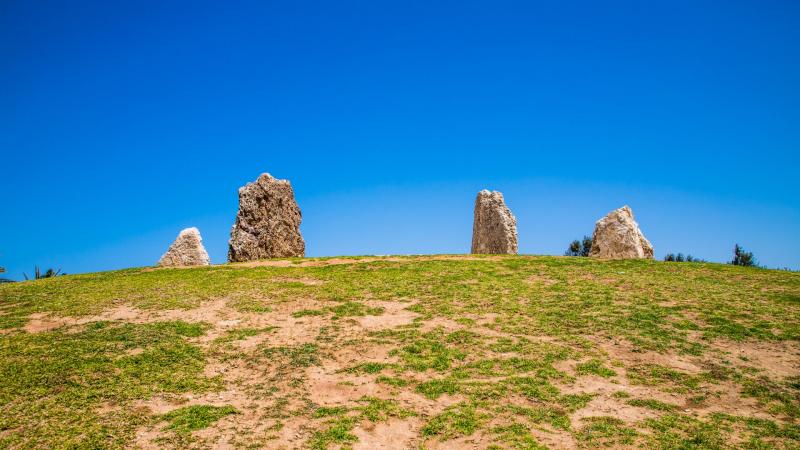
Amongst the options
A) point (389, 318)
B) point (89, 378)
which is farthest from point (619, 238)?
point (89, 378)

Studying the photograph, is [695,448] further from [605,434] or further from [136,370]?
[136,370]

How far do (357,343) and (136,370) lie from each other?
15.2 ft

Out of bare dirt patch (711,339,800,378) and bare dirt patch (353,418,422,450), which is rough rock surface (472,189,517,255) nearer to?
bare dirt patch (711,339,800,378)

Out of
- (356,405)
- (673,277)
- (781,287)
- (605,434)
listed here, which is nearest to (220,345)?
(356,405)

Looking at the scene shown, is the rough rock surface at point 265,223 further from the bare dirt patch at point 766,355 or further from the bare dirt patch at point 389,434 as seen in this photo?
the bare dirt patch at point 766,355

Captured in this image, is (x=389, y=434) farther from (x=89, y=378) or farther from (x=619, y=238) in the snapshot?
(x=619, y=238)

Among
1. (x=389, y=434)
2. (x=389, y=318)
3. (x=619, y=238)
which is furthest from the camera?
(x=619, y=238)

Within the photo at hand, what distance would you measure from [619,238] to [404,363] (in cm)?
1780

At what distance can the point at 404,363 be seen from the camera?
11047 millimetres

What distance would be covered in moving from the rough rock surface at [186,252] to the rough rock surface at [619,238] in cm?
1927

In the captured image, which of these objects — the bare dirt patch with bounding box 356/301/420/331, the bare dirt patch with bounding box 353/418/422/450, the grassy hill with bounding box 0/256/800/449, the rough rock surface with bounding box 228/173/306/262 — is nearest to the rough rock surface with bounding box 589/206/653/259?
the grassy hill with bounding box 0/256/800/449

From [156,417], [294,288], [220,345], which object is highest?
[294,288]

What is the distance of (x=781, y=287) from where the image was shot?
663 inches

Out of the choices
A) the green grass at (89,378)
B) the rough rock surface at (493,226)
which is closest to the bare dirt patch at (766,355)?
the green grass at (89,378)
